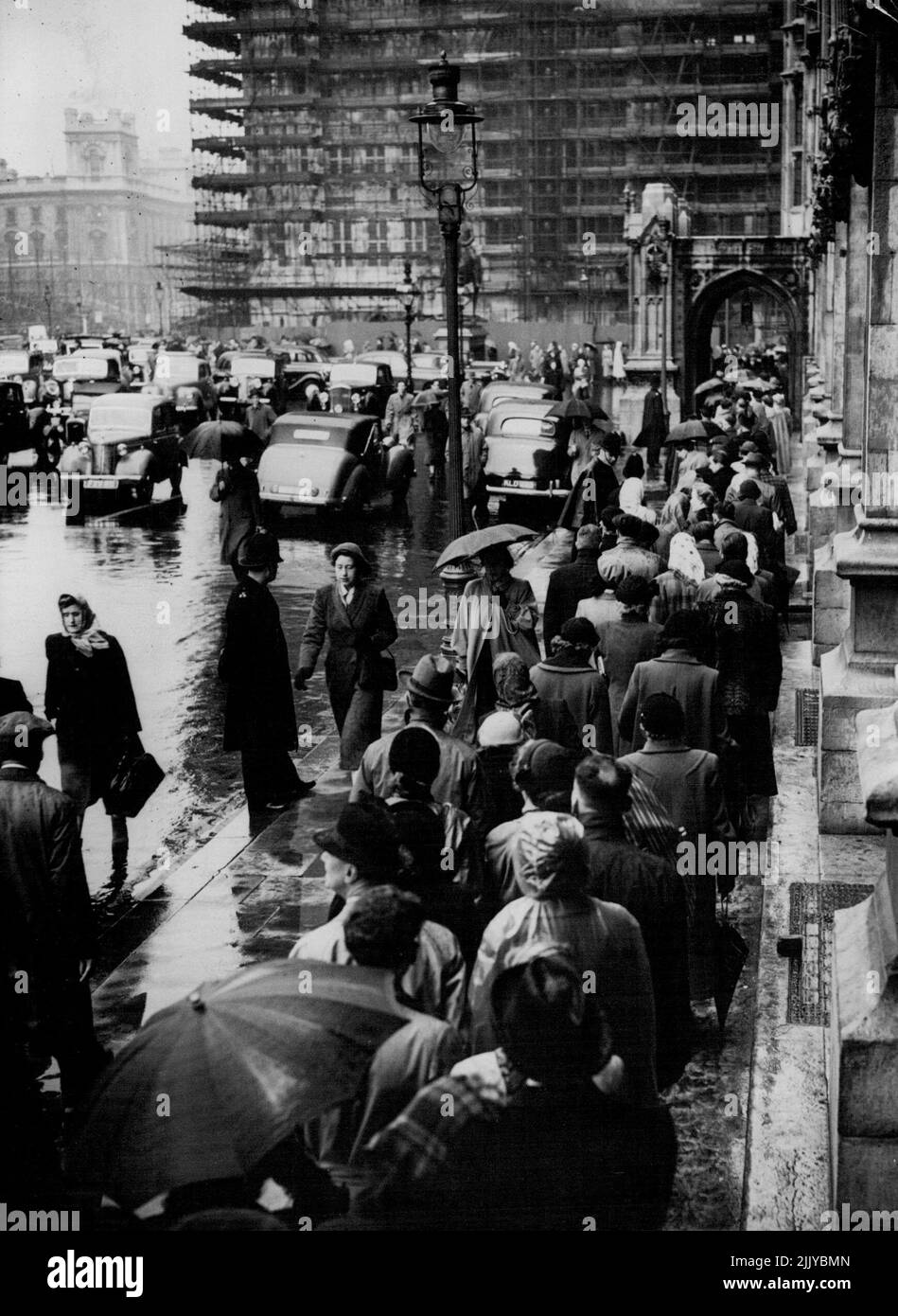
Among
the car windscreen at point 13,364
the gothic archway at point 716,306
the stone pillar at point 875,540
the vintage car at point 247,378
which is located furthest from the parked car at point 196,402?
the stone pillar at point 875,540

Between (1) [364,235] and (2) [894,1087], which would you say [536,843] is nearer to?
(2) [894,1087]

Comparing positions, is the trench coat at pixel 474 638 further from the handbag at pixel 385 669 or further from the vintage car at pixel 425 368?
the vintage car at pixel 425 368

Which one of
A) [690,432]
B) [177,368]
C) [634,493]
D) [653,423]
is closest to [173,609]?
[634,493]

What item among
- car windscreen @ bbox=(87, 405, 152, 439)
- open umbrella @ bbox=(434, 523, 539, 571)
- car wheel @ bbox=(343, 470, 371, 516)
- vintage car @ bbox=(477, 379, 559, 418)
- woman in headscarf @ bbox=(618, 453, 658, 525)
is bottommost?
car wheel @ bbox=(343, 470, 371, 516)

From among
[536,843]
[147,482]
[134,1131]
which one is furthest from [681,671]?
[147,482]

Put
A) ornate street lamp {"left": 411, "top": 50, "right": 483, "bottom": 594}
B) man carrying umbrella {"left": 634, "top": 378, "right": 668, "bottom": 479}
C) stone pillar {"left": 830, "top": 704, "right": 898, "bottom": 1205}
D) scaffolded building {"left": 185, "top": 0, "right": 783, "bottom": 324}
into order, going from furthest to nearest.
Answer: scaffolded building {"left": 185, "top": 0, "right": 783, "bottom": 324} → man carrying umbrella {"left": 634, "top": 378, "right": 668, "bottom": 479} → ornate street lamp {"left": 411, "top": 50, "right": 483, "bottom": 594} → stone pillar {"left": 830, "top": 704, "right": 898, "bottom": 1205}

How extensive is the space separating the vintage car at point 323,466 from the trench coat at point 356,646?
1488 centimetres

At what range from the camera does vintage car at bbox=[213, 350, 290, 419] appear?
40.2 m

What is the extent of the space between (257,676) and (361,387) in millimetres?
33085

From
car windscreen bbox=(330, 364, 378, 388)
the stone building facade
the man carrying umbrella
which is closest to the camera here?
the man carrying umbrella

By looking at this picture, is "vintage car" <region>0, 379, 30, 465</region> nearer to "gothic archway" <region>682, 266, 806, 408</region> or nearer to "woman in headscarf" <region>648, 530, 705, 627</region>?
"gothic archway" <region>682, 266, 806, 408</region>

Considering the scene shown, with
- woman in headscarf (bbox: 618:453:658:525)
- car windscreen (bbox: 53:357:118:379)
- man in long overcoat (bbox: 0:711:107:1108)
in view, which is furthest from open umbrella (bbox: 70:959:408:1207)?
car windscreen (bbox: 53:357:118:379)

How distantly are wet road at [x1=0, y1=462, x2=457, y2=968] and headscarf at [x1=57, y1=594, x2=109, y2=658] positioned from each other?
4.04 feet

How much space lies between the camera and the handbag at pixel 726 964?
23.4 ft
